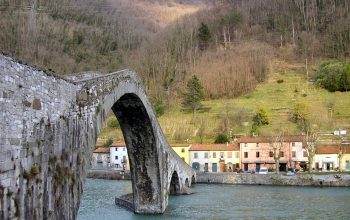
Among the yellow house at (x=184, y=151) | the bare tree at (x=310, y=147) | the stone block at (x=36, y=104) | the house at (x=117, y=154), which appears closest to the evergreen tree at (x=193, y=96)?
the house at (x=117, y=154)

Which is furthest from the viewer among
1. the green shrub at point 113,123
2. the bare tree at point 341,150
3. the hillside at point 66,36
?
Answer: the hillside at point 66,36

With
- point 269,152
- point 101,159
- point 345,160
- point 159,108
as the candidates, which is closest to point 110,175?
point 101,159

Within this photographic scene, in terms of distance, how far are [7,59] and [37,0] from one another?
16165 centimetres

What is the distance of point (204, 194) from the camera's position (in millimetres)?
42031

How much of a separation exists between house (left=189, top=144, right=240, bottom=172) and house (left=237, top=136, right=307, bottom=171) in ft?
3.59

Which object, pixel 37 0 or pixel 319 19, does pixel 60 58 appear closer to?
pixel 37 0

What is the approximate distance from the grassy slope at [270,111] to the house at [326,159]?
9396 mm

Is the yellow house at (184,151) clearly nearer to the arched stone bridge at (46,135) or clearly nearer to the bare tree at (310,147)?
the bare tree at (310,147)

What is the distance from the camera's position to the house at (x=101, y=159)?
73919mm

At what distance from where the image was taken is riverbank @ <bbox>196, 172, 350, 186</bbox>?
50688 millimetres

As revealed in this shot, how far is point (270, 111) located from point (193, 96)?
521 inches

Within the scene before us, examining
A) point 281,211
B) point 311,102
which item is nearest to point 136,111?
point 281,211

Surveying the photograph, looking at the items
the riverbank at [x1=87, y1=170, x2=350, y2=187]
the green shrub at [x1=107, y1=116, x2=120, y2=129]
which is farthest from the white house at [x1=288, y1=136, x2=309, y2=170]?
the green shrub at [x1=107, y1=116, x2=120, y2=129]

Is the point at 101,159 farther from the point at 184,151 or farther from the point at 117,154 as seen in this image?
the point at 184,151
